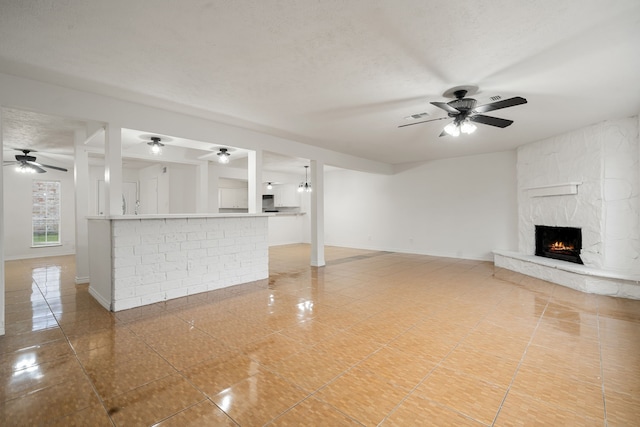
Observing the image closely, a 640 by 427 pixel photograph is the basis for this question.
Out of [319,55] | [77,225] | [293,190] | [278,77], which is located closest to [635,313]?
[319,55]

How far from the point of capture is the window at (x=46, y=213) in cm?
782

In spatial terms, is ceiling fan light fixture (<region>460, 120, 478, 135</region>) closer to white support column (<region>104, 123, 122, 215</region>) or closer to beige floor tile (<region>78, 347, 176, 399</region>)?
beige floor tile (<region>78, 347, 176, 399</region>)

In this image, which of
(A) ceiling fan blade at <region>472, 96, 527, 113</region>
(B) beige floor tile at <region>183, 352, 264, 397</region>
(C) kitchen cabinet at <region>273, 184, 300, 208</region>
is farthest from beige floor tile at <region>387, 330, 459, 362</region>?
(C) kitchen cabinet at <region>273, 184, 300, 208</region>

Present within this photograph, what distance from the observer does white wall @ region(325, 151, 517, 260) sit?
6.89 m

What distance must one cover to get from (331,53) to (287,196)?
29.1 feet

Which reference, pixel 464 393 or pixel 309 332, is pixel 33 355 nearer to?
pixel 309 332

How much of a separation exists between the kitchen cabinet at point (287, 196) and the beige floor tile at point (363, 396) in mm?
9305

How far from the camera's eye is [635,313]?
3.40 metres

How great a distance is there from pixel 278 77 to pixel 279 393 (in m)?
2.88

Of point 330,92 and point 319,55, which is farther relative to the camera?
point 330,92

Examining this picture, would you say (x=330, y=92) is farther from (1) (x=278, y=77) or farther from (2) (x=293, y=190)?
(2) (x=293, y=190)

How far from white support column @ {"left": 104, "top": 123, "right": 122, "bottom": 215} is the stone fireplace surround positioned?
22.4 ft

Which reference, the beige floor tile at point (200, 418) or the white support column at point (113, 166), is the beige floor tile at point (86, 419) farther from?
the white support column at point (113, 166)

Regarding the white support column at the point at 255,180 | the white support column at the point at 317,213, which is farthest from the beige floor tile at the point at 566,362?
the white support column at the point at 317,213
